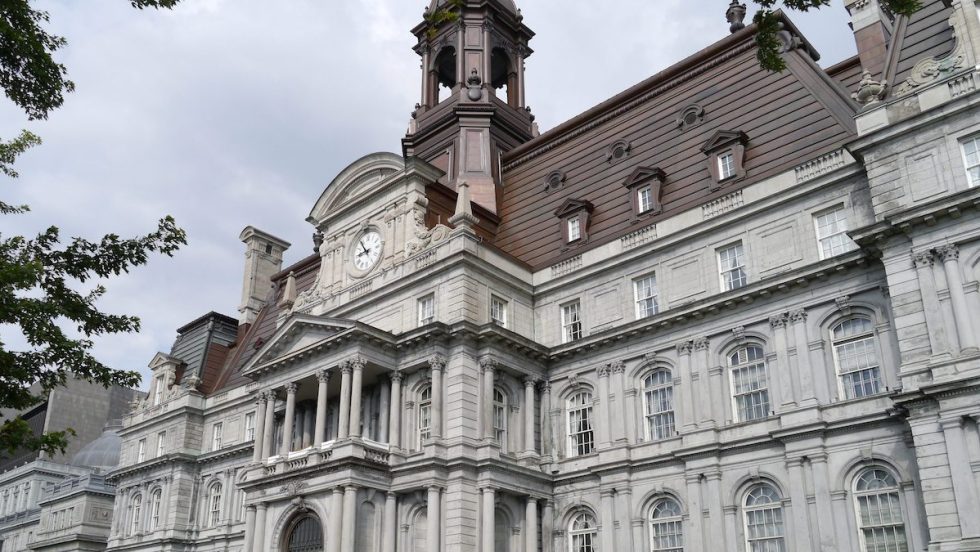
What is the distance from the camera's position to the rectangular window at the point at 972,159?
25.0 metres

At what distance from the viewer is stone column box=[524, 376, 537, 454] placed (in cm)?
3434

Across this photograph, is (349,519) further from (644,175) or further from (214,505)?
(214,505)

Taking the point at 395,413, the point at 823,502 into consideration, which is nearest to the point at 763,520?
the point at 823,502

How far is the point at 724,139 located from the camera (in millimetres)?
33781

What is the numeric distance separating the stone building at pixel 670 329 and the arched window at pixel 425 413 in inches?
5.0

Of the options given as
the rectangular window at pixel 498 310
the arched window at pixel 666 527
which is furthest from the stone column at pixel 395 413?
the arched window at pixel 666 527

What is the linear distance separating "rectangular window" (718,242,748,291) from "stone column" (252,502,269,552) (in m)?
19.4

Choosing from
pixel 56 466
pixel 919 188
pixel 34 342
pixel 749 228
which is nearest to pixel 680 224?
pixel 749 228

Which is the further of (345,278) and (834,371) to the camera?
(345,278)

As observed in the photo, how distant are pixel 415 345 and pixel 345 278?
7.31 meters

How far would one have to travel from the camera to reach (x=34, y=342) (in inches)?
590

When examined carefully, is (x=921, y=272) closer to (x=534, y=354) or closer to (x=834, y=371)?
(x=834, y=371)

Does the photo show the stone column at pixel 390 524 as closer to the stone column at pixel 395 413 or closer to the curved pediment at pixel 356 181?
the stone column at pixel 395 413

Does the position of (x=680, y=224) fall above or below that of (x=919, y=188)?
above
